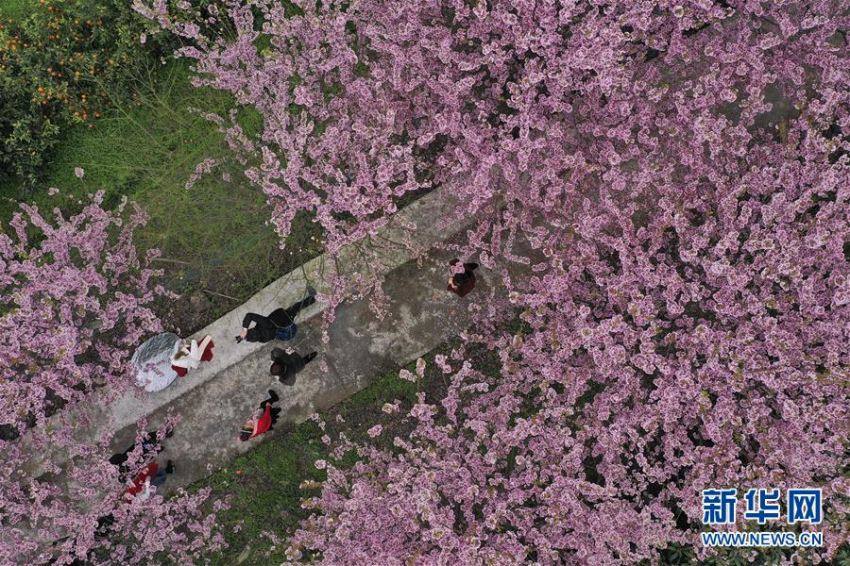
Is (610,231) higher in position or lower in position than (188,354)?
higher

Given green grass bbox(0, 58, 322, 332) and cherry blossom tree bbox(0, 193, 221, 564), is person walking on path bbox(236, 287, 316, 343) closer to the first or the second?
green grass bbox(0, 58, 322, 332)

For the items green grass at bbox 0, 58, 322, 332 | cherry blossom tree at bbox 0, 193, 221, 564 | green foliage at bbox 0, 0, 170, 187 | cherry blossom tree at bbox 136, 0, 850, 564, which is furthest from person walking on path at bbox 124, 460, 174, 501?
green foliage at bbox 0, 0, 170, 187

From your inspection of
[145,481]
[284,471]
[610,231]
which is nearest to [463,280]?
[610,231]

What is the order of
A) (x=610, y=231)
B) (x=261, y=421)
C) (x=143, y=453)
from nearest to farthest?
(x=610, y=231) → (x=261, y=421) → (x=143, y=453)

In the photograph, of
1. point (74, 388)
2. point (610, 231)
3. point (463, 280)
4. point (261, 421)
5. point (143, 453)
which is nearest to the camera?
point (610, 231)

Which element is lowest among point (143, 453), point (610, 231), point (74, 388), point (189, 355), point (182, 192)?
point (143, 453)

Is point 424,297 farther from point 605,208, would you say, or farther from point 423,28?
point 423,28

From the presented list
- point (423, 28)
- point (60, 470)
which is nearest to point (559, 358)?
point (423, 28)

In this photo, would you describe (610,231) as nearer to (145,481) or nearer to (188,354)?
(188,354)
